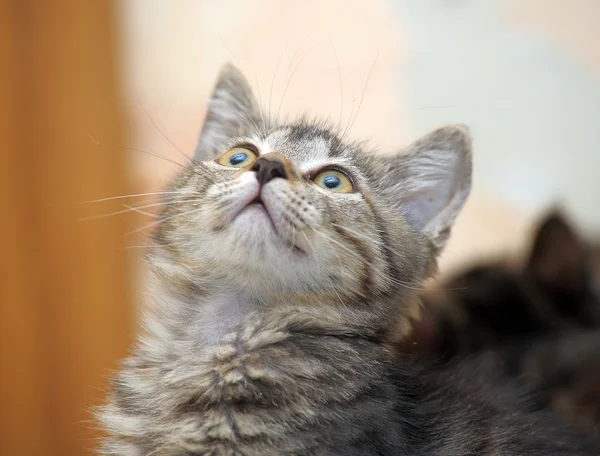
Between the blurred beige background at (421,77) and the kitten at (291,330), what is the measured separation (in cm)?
88

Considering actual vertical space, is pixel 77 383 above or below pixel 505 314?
below

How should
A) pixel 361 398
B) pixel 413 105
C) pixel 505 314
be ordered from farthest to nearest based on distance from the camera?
1. pixel 413 105
2. pixel 505 314
3. pixel 361 398

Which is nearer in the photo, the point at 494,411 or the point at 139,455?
the point at 139,455

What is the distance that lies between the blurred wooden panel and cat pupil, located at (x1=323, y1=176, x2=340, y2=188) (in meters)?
1.40

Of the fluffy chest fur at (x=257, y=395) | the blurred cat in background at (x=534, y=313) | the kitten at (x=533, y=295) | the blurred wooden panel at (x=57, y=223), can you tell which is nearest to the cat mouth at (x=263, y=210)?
the fluffy chest fur at (x=257, y=395)

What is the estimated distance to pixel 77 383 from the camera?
2.45 metres

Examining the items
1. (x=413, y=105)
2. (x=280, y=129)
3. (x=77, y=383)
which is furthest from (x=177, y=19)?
(x=77, y=383)

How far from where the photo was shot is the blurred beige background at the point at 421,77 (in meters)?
2.13

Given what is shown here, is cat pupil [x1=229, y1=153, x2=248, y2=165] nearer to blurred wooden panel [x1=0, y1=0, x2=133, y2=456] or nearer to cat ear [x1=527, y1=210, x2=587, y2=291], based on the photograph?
blurred wooden panel [x1=0, y1=0, x2=133, y2=456]

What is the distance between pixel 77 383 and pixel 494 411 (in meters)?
1.79

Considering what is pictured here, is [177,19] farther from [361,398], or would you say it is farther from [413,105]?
[361,398]

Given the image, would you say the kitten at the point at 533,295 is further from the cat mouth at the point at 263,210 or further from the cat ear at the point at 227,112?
the cat mouth at the point at 263,210

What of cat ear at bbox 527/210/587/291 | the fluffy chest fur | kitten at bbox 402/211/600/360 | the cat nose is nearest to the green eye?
the cat nose

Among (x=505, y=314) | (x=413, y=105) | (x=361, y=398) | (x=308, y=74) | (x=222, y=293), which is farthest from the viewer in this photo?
(x=413, y=105)
